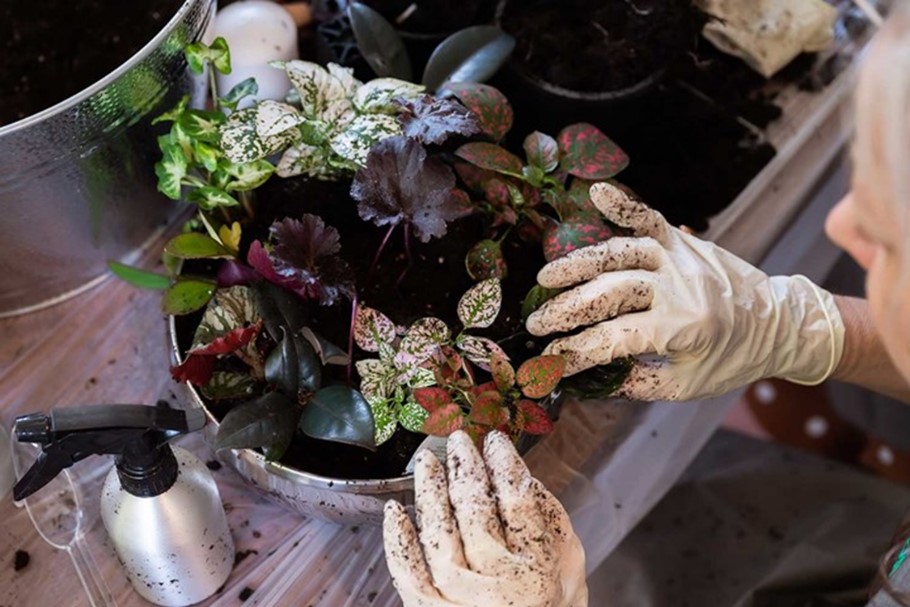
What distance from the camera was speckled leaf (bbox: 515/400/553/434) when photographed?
2.50ft

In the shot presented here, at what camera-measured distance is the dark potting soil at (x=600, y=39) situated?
3.44ft

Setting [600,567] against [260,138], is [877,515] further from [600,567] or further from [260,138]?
[260,138]

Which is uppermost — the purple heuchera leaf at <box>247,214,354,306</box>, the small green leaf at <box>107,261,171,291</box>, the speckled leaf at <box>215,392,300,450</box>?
the purple heuchera leaf at <box>247,214,354,306</box>

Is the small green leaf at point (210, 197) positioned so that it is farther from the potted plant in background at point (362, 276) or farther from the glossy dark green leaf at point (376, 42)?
the glossy dark green leaf at point (376, 42)

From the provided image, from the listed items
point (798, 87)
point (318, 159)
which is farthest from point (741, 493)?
point (318, 159)

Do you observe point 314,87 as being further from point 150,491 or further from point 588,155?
point 150,491

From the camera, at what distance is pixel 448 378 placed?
76cm

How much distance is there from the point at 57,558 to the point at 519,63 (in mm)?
666

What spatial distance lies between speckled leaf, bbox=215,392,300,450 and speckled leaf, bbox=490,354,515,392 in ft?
0.51

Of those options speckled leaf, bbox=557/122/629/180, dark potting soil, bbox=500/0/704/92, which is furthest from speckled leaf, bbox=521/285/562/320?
dark potting soil, bbox=500/0/704/92

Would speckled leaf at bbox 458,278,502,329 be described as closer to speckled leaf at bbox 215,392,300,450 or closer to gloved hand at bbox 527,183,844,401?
gloved hand at bbox 527,183,844,401

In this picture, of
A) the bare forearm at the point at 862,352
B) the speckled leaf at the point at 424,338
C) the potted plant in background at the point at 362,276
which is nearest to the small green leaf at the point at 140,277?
the potted plant in background at the point at 362,276

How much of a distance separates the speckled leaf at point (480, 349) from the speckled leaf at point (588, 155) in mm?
174

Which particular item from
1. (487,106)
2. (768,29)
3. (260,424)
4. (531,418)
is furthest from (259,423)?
(768,29)
